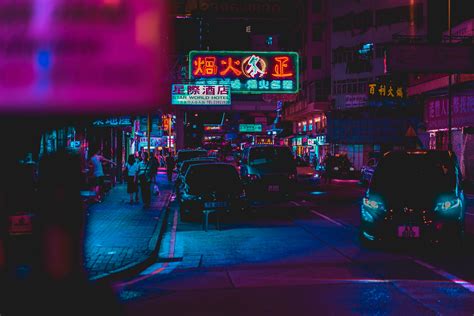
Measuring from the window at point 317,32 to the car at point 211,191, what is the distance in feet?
155

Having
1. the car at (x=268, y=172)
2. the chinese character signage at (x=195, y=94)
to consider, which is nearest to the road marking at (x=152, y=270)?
the car at (x=268, y=172)

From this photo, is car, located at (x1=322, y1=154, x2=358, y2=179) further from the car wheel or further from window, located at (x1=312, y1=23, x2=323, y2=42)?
the car wheel

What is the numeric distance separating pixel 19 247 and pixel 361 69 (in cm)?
4775

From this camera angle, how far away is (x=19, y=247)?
6039 mm

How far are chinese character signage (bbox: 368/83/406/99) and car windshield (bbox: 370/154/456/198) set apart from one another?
1154 inches

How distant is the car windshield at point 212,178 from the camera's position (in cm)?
1681

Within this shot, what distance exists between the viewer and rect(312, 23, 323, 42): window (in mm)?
62188

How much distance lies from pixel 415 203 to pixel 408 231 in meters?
0.57

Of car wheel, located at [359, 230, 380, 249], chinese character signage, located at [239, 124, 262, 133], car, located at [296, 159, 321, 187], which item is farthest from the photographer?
chinese character signage, located at [239, 124, 262, 133]

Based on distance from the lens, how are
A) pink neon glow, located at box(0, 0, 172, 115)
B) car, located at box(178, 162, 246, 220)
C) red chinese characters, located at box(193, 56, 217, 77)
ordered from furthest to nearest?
red chinese characters, located at box(193, 56, 217, 77) → car, located at box(178, 162, 246, 220) → pink neon glow, located at box(0, 0, 172, 115)

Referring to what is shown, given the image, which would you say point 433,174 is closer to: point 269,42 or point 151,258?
point 151,258

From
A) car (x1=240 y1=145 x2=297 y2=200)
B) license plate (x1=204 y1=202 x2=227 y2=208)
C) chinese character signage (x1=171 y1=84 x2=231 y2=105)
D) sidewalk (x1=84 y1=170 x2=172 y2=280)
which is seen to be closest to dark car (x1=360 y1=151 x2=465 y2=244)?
sidewalk (x1=84 y1=170 x2=172 y2=280)

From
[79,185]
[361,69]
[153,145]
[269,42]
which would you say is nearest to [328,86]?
[361,69]

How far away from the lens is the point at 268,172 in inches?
904
